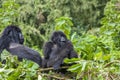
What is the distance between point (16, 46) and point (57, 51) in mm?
779

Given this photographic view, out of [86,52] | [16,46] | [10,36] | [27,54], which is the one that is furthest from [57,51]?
[10,36]

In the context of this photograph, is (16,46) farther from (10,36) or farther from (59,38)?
(59,38)

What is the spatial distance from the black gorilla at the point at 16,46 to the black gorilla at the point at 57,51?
0.22m

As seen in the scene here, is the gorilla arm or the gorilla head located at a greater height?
the gorilla head

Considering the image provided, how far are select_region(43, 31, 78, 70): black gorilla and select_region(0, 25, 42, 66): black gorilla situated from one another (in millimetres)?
223

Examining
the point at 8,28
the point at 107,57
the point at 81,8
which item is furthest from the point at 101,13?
the point at 107,57

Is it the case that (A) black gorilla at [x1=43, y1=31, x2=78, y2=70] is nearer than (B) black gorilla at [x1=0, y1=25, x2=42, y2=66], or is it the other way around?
(A) black gorilla at [x1=43, y1=31, x2=78, y2=70]

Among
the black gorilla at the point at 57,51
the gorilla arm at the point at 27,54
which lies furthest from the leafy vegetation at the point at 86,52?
the gorilla arm at the point at 27,54

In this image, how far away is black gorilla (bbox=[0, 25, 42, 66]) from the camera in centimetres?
479

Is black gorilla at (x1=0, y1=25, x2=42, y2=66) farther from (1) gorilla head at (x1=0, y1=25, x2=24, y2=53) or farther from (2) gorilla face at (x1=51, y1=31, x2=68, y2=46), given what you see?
(2) gorilla face at (x1=51, y1=31, x2=68, y2=46)

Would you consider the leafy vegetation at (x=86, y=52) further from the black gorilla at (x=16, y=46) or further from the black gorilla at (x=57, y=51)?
the black gorilla at (x=16, y=46)

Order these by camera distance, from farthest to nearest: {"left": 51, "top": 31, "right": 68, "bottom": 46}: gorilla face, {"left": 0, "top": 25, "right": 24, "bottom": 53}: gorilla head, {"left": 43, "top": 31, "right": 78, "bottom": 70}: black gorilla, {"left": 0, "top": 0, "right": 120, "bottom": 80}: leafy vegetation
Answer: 1. {"left": 0, "top": 25, "right": 24, "bottom": 53}: gorilla head
2. {"left": 51, "top": 31, "right": 68, "bottom": 46}: gorilla face
3. {"left": 43, "top": 31, "right": 78, "bottom": 70}: black gorilla
4. {"left": 0, "top": 0, "right": 120, "bottom": 80}: leafy vegetation

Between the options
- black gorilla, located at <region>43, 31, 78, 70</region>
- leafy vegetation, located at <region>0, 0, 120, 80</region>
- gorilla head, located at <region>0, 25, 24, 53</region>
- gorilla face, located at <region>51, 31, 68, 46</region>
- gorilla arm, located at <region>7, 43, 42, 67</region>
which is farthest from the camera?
gorilla head, located at <region>0, 25, 24, 53</region>

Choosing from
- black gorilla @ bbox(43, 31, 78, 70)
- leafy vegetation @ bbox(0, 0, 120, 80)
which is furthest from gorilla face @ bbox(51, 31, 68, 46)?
leafy vegetation @ bbox(0, 0, 120, 80)
